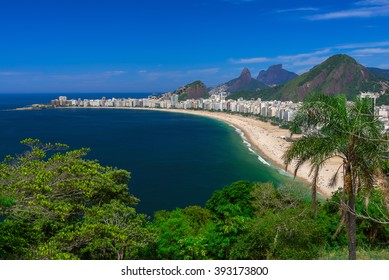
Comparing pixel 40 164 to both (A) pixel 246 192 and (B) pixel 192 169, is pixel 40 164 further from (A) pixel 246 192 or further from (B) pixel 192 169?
(B) pixel 192 169

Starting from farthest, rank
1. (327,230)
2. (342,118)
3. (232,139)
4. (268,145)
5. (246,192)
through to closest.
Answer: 1. (232,139)
2. (268,145)
3. (246,192)
4. (327,230)
5. (342,118)

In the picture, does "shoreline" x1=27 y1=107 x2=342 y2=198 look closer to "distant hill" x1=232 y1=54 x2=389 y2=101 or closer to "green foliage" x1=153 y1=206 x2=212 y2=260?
"green foliage" x1=153 y1=206 x2=212 y2=260

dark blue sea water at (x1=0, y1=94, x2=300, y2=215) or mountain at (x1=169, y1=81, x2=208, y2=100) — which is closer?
dark blue sea water at (x1=0, y1=94, x2=300, y2=215)

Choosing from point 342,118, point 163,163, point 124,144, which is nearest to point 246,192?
point 342,118

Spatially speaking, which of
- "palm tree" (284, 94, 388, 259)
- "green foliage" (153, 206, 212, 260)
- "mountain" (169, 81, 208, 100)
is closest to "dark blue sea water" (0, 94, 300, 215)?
"green foliage" (153, 206, 212, 260)

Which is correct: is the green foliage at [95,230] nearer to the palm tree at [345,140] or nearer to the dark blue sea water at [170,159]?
the palm tree at [345,140]

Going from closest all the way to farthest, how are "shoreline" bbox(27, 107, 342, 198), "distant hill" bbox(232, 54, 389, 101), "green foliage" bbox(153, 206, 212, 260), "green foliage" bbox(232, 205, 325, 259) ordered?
"green foliage" bbox(153, 206, 212, 260) → "green foliage" bbox(232, 205, 325, 259) → "shoreline" bbox(27, 107, 342, 198) → "distant hill" bbox(232, 54, 389, 101)

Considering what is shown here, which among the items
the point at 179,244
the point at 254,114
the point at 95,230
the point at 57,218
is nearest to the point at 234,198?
the point at 179,244
